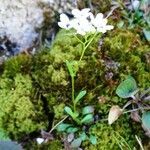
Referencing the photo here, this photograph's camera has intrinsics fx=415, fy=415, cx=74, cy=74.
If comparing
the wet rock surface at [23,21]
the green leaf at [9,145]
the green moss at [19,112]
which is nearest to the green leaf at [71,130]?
the green moss at [19,112]

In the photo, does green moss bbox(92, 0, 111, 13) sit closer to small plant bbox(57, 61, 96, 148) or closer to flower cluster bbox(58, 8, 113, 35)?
flower cluster bbox(58, 8, 113, 35)

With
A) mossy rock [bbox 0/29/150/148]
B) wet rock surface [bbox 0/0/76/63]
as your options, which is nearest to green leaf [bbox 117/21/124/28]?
mossy rock [bbox 0/29/150/148]

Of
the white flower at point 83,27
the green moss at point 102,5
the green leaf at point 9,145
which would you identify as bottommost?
the green leaf at point 9,145

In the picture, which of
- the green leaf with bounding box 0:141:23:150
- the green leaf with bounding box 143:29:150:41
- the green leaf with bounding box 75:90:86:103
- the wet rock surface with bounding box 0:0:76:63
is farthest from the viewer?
the wet rock surface with bounding box 0:0:76:63

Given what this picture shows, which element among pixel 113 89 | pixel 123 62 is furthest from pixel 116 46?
pixel 113 89

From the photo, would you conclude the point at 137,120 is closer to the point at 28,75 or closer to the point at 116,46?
the point at 116,46

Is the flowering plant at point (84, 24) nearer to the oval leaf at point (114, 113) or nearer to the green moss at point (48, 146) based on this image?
the oval leaf at point (114, 113)
